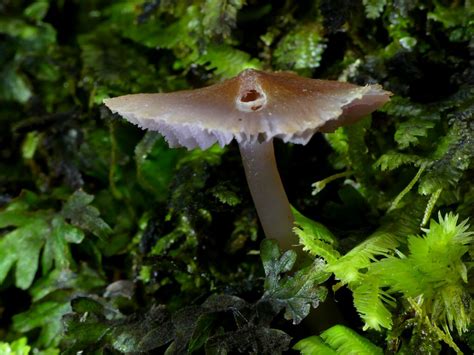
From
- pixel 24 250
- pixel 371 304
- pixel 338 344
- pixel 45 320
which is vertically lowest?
pixel 45 320

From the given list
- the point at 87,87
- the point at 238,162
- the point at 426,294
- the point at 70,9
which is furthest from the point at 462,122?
the point at 70,9

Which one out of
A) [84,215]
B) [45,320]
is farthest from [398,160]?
[45,320]

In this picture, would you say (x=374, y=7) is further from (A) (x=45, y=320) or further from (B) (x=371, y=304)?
(A) (x=45, y=320)

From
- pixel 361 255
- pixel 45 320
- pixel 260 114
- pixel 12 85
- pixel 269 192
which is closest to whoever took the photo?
pixel 260 114

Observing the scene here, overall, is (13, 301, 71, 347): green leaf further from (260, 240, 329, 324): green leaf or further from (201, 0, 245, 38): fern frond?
(201, 0, 245, 38): fern frond

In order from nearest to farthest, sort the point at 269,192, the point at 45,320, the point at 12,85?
the point at 269,192 → the point at 45,320 → the point at 12,85

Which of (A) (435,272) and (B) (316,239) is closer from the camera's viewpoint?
(A) (435,272)

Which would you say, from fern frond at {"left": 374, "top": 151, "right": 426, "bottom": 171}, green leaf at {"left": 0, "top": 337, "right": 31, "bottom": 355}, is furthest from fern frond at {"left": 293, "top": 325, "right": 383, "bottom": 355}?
Answer: green leaf at {"left": 0, "top": 337, "right": 31, "bottom": 355}
